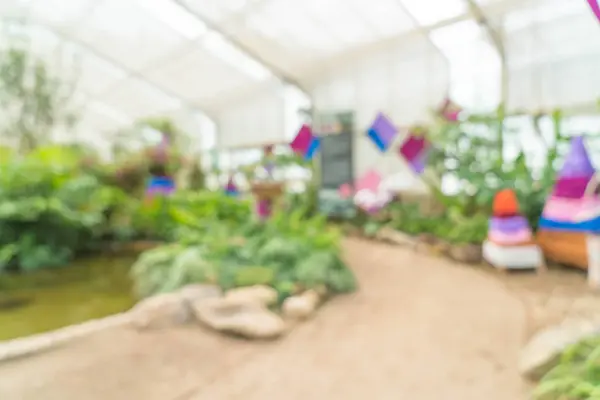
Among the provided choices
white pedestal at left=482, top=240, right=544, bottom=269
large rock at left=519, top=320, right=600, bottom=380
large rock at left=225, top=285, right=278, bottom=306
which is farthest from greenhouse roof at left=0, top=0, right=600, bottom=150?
large rock at left=519, top=320, right=600, bottom=380

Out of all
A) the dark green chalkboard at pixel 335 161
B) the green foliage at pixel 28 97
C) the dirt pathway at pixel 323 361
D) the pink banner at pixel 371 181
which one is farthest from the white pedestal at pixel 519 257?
the green foliage at pixel 28 97

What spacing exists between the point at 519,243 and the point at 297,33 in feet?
9.51

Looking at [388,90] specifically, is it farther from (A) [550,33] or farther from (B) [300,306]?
(B) [300,306]

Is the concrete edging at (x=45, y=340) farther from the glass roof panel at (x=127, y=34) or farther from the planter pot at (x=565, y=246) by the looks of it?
the planter pot at (x=565, y=246)

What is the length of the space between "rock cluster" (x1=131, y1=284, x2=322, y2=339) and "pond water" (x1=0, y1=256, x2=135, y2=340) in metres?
0.37

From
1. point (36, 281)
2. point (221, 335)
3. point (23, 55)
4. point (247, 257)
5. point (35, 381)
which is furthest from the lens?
point (23, 55)

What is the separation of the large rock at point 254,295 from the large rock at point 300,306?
0.09 m

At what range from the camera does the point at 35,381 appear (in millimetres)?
1687

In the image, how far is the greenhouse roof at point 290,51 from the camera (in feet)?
12.8

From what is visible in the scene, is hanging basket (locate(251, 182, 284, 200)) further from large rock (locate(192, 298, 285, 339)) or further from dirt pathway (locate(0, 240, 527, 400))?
large rock (locate(192, 298, 285, 339))

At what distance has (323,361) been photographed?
2.04 m

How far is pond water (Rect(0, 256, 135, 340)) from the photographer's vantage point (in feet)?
7.75

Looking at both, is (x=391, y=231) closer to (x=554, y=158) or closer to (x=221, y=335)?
(x=554, y=158)

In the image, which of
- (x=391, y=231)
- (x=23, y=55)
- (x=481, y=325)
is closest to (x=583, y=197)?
(x=481, y=325)
